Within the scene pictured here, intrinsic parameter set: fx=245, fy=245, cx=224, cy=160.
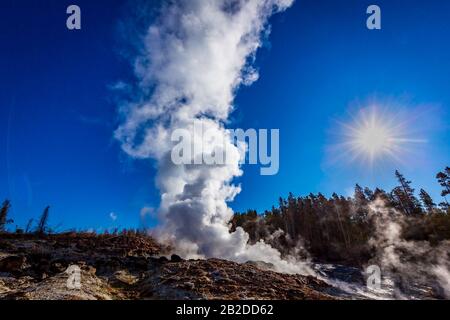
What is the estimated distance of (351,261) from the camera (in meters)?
45.1

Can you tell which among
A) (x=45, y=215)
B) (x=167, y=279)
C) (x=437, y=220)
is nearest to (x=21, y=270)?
(x=167, y=279)

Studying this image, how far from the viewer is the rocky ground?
1345 cm

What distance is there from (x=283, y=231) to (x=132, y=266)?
180 feet

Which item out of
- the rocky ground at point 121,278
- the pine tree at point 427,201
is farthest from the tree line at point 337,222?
the rocky ground at point 121,278

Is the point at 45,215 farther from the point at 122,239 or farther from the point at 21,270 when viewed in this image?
the point at 21,270

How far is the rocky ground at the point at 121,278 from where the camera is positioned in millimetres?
13445

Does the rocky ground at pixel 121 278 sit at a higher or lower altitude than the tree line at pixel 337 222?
lower
